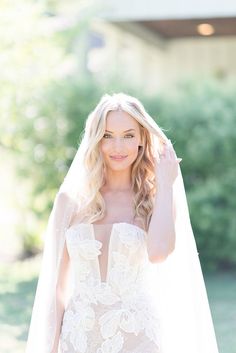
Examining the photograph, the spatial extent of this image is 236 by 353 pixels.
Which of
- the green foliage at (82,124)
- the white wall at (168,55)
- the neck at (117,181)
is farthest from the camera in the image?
the white wall at (168,55)

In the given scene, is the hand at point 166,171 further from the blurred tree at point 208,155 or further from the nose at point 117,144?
the blurred tree at point 208,155

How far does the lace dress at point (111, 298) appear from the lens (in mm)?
3449

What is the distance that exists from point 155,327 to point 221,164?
8.51m

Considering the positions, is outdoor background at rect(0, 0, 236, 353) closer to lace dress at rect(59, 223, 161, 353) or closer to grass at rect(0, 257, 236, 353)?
grass at rect(0, 257, 236, 353)

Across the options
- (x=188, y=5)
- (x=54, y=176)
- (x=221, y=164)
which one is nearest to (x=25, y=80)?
(x=54, y=176)

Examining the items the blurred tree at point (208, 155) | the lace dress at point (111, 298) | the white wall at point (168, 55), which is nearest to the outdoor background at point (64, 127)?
the blurred tree at point (208, 155)

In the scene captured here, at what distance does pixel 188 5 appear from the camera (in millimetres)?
14367

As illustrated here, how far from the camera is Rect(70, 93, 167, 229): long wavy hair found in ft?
11.8

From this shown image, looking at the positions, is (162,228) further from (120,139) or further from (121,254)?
(120,139)

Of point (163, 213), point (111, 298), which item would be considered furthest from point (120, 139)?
point (111, 298)

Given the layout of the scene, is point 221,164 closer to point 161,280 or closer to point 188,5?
point 188,5

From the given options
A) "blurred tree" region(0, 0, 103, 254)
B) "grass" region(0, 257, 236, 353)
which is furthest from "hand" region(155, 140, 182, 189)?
"blurred tree" region(0, 0, 103, 254)

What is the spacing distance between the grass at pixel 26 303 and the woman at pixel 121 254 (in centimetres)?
405

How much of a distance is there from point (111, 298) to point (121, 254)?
0.19 metres
